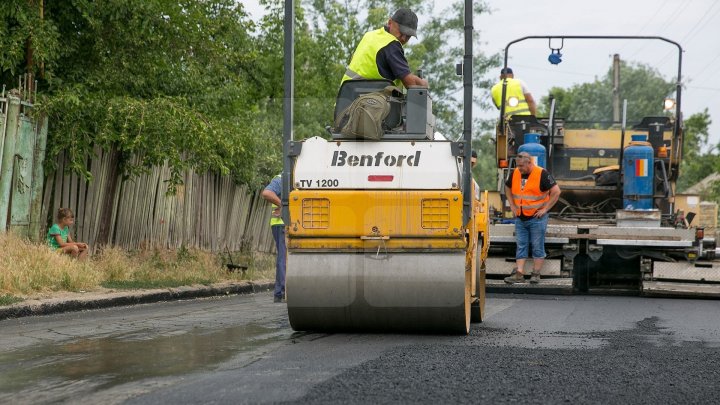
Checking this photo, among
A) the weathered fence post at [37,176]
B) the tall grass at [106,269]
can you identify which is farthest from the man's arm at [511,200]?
the weathered fence post at [37,176]

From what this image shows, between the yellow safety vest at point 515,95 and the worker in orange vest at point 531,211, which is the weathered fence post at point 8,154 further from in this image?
the yellow safety vest at point 515,95

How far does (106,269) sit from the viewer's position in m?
12.7

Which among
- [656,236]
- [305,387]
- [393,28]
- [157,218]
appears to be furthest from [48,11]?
[305,387]

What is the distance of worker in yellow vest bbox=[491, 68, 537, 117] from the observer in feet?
51.1

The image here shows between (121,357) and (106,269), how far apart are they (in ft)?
20.2

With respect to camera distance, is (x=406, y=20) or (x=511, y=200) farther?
(x=511, y=200)

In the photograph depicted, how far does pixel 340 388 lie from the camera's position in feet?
18.0

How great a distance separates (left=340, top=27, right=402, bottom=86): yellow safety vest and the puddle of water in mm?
2099

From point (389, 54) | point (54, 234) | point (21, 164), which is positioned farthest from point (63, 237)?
point (389, 54)

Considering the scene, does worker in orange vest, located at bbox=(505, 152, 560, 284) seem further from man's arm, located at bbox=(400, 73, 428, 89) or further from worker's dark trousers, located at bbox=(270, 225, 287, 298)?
man's arm, located at bbox=(400, 73, 428, 89)

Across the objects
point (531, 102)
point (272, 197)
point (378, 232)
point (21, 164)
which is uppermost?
point (531, 102)

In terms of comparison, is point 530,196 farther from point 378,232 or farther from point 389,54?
point 378,232

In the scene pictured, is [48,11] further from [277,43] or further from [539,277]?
[277,43]

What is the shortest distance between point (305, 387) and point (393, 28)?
12.7 feet
